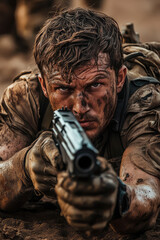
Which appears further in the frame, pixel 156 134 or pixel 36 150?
pixel 156 134

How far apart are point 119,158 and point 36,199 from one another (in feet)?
2.79

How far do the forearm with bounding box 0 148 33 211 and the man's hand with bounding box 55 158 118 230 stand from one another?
110 cm

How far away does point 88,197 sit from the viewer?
1.85 m

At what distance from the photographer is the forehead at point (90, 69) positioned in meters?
2.77

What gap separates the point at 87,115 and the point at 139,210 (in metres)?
0.70

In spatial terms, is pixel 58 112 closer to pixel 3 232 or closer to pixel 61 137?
pixel 61 137

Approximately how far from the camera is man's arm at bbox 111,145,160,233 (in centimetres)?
243

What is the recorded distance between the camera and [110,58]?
294 cm

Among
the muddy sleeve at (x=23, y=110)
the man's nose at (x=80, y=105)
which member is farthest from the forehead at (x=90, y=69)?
the muddy sleeve at (x=23, y=110)

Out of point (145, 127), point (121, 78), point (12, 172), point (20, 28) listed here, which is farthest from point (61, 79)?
point (20, 28)

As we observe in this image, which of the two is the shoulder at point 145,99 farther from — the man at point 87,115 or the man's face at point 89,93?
the man's face at point 89,93

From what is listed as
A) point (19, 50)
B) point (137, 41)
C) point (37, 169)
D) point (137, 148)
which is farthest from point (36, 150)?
point (19, 50)

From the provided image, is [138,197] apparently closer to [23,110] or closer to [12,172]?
[12,172]

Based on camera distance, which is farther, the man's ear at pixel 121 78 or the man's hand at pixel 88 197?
the man's ear at pixel 121 78
